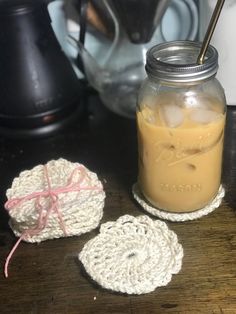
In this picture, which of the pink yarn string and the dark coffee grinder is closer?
the pink yarn string

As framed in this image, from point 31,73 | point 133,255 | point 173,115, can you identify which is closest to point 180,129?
point 173,115

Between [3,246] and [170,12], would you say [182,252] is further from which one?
[170,12]

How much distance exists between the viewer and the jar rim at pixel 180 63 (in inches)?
21.1

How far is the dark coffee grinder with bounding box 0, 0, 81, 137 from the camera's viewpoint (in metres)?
0.72

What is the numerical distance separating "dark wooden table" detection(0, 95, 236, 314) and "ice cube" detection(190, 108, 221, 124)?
122 millimetres

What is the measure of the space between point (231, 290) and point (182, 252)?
67mm

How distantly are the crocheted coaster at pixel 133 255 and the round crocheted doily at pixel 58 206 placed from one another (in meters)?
0.03

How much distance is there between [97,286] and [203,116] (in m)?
→ 0.22

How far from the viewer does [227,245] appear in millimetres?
585

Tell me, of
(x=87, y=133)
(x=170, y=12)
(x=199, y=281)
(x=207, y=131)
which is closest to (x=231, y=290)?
(x=199, y=281)

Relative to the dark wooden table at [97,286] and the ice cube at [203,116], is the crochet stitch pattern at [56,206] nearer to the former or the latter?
the dark wooden table at [97,286]

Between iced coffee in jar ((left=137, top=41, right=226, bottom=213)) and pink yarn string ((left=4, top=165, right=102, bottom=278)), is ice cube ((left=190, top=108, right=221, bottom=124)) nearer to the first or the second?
iced coffee in jar ((left=137, top=41, right=226, bottom=213))

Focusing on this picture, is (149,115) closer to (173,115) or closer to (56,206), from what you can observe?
(173,115)

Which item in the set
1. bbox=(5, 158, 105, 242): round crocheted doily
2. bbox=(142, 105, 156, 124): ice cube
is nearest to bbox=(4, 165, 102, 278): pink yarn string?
bbox=(5, 158, 105, 242): round crocheted doily
